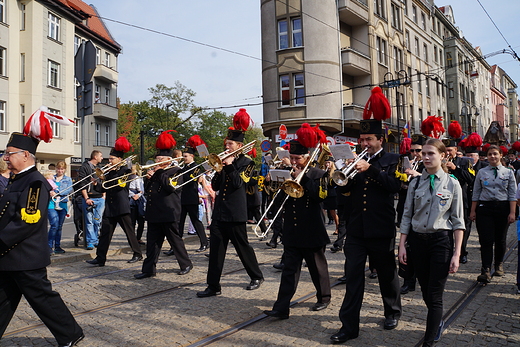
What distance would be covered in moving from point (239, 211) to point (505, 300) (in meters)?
3.78

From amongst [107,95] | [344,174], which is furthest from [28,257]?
[107,95]

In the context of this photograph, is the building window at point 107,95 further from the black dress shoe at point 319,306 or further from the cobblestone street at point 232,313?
the black dress shoe at point 319,306

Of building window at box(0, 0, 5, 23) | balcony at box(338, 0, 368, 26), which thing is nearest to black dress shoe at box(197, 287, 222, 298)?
balcony at box(338, 0, 368, 26)

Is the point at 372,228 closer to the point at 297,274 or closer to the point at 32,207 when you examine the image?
the point at 297,274

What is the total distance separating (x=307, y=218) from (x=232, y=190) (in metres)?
1.60

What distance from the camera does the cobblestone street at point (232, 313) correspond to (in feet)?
15.4

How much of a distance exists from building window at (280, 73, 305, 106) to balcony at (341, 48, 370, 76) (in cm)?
332

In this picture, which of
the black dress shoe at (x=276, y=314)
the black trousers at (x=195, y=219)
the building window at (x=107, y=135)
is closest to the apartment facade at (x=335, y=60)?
the black trousers at (x=195, y=219)

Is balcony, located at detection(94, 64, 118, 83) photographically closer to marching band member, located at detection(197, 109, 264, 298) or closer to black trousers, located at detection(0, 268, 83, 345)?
marching band member, located at detection(197, 109, 264, 298)

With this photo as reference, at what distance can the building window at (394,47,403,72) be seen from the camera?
1436 inches

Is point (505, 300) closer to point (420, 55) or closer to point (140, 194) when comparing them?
point (140, 194)

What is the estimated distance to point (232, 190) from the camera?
678cm

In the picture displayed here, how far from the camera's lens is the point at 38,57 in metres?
28.4

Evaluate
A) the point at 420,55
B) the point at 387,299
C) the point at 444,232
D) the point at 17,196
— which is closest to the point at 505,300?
the point at 387,299
